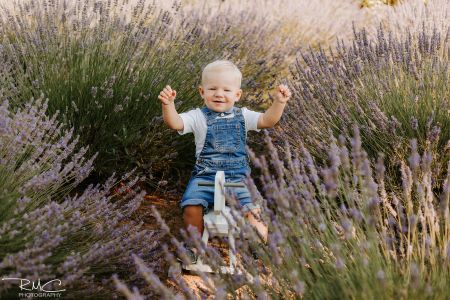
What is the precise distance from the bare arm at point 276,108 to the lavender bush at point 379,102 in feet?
0.74

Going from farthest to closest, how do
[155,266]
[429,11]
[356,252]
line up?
[429,11], [155,266], [356,252]

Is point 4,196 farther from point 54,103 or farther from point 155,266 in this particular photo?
point 54,103

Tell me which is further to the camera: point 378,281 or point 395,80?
point 395,80

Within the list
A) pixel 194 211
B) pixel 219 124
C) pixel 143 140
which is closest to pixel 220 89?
pixel 219 124

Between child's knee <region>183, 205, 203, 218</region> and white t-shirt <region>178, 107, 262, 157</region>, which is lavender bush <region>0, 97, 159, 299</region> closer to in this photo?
child's knee <region>183, 205, 203, 218</region>

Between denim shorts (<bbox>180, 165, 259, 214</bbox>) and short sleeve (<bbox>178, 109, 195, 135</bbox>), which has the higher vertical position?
short sleeve (<bbox>178, 109, 195, 135</bbox>)

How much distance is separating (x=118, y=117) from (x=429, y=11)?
353cm

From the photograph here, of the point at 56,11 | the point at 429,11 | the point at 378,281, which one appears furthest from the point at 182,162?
the point at 429,11

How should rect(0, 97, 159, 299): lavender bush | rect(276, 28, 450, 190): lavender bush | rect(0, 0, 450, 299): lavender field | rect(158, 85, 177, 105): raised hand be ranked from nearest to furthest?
1. rect(0, 97, 159, 299): lavender bush
2. rect(0, 0, 450, 299): lavender field
3. rect(158, 85, 177, 105): raised hand
4. rect(276, 28, 450, 190): lavender bush

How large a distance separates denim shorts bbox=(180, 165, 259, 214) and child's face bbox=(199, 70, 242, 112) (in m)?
0.32

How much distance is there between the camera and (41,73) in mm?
3139

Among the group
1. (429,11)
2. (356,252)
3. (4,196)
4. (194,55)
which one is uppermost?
(429,11)

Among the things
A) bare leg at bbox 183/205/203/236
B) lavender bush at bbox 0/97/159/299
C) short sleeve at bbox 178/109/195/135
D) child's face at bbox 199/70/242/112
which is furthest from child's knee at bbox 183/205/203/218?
child's face at bbox 199/70/242/112

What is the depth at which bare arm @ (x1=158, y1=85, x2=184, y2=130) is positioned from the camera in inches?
105
